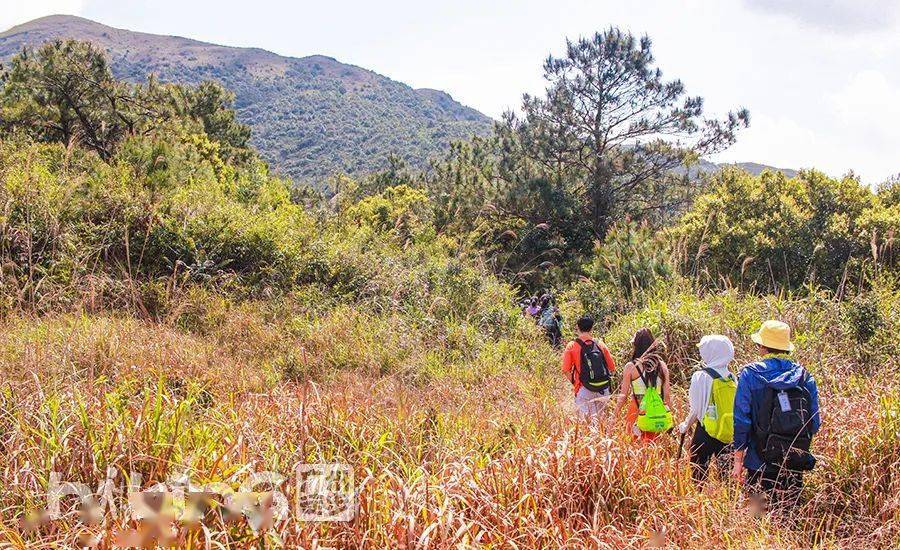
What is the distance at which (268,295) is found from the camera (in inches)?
316

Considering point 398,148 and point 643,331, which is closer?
point 643,331

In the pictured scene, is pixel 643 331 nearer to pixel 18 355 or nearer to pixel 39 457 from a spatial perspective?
pixel 39 457

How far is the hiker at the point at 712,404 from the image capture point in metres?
3.54

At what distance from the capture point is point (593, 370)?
14.9 ft

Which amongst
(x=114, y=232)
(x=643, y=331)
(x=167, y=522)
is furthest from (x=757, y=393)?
(x=114, y=232)

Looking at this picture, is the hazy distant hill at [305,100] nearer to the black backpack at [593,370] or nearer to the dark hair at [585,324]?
the dark hair at [585,324]

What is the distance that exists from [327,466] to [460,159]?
2701 centimetres

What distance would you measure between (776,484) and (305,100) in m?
122

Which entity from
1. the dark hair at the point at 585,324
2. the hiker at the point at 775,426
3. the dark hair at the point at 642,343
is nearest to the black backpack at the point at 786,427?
the hiker at the point at 775,426

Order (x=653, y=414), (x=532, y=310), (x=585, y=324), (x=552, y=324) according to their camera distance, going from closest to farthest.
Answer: (x=653, y=414)
(x=585, y=324)
(x=552, y=324)
(x=532, y=310)

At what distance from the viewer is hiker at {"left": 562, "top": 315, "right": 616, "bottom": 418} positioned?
454cm

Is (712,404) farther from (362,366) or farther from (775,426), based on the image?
(362,366)

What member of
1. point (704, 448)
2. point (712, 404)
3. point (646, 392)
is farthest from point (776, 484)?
point (646, 392)

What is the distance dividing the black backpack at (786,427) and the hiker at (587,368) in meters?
1.44
